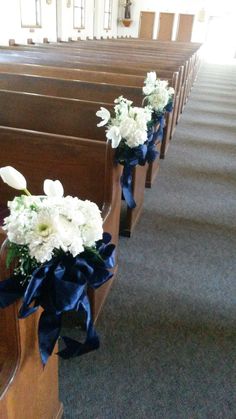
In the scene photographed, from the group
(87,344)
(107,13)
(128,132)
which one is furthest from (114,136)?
(107,13)

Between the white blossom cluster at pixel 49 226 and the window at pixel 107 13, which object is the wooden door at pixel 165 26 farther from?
the white blossom cluster at pixel 49 226

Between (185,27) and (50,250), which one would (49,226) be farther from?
(185,27)

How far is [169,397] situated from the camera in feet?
4.68

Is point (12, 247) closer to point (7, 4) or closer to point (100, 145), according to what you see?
point (100, 145)

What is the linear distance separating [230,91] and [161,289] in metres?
7.91

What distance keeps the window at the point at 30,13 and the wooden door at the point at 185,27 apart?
10.6 meters

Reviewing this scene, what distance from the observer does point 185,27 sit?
15.6m

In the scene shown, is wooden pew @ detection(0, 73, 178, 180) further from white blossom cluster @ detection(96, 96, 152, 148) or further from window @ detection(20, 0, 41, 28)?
window @ detection(20, 0, 41, 28)

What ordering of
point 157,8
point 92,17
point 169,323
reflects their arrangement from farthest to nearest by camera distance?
point 157,8 < point 92,17 < point 169,323

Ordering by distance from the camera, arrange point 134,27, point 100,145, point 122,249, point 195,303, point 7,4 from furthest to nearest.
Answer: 1. point 134,27
2. point 7,4
3. point 122,249
4. point 195,303
5. point 100,145

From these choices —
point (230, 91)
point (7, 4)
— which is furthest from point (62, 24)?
point (230, 91)

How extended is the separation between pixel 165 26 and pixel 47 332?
656 inches

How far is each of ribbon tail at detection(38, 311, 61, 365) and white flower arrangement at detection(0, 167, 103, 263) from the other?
198 millimetres

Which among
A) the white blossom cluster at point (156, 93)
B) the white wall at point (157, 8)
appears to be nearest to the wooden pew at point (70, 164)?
the white blossom cluster at point (156, 93)
